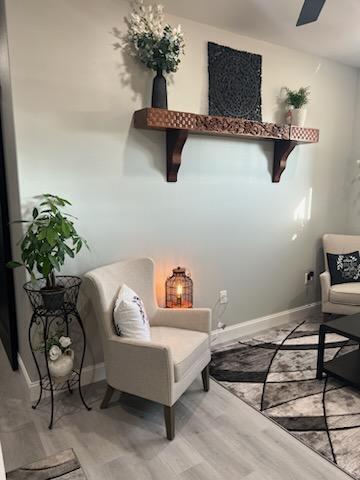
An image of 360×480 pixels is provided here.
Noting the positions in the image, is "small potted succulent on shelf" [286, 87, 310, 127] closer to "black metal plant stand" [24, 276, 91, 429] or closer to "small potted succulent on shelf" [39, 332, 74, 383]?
"black metal plant stand" [24, 276, 91, 429]

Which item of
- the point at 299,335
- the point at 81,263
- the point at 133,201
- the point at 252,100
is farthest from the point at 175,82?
the point at 299,335

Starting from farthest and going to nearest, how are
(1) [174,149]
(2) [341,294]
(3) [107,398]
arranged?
(2) [341,294], (1) [174,149], (3) [107,398]

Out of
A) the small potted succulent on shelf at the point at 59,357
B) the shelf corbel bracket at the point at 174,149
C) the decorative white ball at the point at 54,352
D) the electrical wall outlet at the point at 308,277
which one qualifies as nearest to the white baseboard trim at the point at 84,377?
the small potted succulent on shelf at the point at 59,357

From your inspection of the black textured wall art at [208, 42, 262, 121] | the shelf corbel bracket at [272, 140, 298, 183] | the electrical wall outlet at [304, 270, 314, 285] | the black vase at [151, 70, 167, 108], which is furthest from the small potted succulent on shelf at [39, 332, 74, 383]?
the electrical wall outlet at [304, 270, 314, 285]

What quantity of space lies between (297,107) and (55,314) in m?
2.69

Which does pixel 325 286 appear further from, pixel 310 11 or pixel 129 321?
pixel 310 11

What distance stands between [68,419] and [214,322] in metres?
1.47

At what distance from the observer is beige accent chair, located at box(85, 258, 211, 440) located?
6.72ft

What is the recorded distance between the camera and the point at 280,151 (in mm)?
3332

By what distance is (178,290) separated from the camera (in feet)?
9.34

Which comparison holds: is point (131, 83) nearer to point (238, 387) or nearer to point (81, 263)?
point (81, 263)

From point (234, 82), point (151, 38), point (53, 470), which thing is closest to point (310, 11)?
point (234, 82)

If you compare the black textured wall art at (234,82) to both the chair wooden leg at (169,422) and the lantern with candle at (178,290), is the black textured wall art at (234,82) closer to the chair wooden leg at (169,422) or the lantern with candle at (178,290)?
the lantern with candle at (178,290)

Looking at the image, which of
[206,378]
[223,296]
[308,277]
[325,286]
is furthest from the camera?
[308,277]
